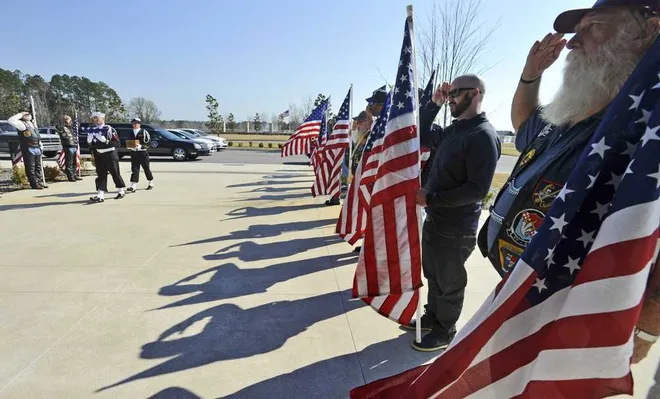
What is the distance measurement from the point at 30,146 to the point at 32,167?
572 mm

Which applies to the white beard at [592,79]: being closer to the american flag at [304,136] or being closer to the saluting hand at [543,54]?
the saluting hand at [543,54]

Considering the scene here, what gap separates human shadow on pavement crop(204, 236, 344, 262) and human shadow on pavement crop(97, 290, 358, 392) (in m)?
1.35

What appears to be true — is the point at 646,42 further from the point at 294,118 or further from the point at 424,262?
the point at 294,118

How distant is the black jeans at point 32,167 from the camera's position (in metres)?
8.82

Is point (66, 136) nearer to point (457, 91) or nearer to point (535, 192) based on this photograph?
point (457, 91)

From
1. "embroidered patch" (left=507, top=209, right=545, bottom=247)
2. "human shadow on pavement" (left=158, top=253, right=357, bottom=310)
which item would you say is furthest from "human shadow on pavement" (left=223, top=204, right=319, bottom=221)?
"embroidered patch" (left=507, top=209, right=545, bottom=247)

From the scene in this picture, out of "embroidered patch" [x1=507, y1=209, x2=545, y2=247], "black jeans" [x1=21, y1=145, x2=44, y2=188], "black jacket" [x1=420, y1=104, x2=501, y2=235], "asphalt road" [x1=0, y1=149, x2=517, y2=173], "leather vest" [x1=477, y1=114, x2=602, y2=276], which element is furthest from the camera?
"asphalt road" [x1=0, y1=149, x2=517, y2=173]

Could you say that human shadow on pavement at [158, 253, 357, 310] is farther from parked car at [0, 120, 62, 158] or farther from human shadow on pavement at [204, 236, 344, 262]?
parked car at [0, 120, 62, 158]

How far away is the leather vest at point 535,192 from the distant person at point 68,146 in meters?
12.2

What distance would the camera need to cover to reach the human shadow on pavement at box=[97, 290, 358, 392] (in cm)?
258

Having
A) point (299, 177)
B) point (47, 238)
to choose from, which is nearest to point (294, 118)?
point (299, 177)

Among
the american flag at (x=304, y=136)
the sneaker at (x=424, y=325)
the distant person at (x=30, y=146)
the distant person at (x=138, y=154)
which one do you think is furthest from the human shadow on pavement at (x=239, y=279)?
the distant person at (x=30, y=146)

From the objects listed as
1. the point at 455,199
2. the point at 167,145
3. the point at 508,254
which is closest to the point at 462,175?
the point at 455,199

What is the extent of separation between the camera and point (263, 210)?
24.8ft
